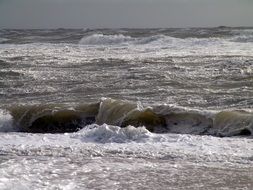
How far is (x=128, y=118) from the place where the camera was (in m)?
7.89

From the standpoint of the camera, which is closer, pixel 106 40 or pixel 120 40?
pixel 120 40

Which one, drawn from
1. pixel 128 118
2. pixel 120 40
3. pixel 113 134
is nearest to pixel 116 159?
pixel 113 134

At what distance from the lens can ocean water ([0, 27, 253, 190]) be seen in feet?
15.3

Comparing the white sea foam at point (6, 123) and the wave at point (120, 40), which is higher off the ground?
the wave at point (120, 40)

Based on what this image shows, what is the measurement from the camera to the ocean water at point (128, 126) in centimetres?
467

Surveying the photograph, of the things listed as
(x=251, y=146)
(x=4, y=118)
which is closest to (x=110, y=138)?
(x=251, y=146)

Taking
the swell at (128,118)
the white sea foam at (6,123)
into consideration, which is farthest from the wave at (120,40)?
the white sea foam at (6,123)

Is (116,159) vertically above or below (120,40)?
below

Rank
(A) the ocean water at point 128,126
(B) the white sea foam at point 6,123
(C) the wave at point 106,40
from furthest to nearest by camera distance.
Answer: (C) the wave at point 106,40 → (B) the white sea foam at point 6,123 → (A) the ocean water at point 128,126

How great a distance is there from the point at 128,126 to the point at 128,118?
3.66 feet

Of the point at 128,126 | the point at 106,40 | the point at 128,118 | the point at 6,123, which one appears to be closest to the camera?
the point at 128,126

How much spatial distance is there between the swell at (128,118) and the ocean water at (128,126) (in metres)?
0.02

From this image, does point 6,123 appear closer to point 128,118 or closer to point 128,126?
point 128,118

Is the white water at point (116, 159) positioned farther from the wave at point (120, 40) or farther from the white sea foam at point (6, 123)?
the wave at point (120, 40)
